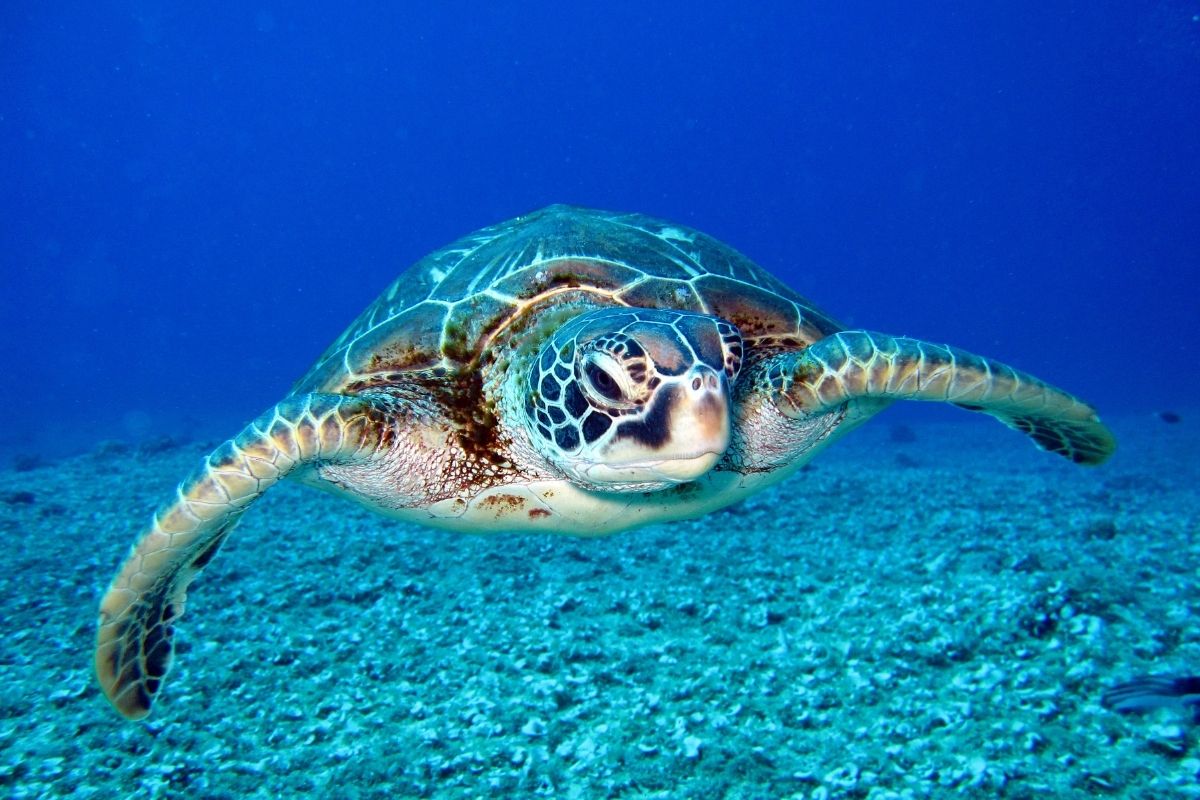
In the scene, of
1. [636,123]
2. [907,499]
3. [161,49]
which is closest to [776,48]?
[636,123]

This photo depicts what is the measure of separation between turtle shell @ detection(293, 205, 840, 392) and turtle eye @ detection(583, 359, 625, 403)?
1141 millimetres

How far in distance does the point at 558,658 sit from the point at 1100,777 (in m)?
2.50

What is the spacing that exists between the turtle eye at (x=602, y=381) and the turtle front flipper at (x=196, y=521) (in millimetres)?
1320

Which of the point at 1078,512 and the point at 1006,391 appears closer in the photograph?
the point at 1006,391

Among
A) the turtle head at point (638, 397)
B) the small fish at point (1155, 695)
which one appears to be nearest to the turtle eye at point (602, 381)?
the turtle head at point (638, 397)

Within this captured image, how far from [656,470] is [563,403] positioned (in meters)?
0.48

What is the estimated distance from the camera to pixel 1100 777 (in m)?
2.22

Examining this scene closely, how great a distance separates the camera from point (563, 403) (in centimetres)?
241

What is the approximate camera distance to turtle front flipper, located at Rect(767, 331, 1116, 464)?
2752 millimetres

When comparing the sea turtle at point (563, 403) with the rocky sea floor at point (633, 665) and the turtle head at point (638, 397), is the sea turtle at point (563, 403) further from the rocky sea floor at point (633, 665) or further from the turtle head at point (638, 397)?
the rocky sea floor at point (633, 665)

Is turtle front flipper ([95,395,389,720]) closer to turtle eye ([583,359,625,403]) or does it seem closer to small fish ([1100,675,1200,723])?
turtle eye ([583,359,625,403])

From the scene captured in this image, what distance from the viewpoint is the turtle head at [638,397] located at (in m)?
2.08

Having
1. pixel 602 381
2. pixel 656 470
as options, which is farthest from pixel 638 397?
pixel 656 470

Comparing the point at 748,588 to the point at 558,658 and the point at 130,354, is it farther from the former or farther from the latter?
the point at 130,354
